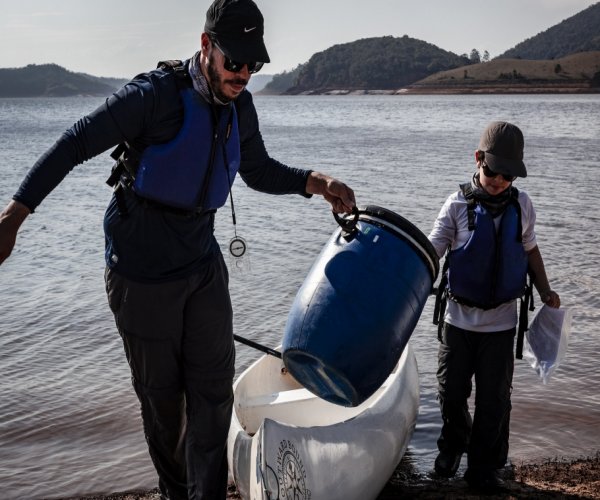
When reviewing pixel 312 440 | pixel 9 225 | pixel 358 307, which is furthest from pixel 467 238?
pixel 9 225

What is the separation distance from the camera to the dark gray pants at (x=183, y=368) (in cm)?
313

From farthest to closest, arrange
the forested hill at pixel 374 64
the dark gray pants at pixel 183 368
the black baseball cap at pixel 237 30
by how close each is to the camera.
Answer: the forested hill at pixel 374 64
the dark gray pants at pixel 183 368
the black baseball cap at pixel 237 30

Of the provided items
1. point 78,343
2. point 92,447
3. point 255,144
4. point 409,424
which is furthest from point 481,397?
point 78,343

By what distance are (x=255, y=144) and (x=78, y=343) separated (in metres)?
4.69

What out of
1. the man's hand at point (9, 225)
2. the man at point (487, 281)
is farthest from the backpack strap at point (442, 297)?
the man's hand at point (9, 225)

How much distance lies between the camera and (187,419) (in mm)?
3396

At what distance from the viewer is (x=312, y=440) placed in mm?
3654

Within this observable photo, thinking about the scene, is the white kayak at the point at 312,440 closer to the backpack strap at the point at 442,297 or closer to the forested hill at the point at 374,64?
the backpack strap at the point at 442,297

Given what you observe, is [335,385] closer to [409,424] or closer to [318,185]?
[318,185]

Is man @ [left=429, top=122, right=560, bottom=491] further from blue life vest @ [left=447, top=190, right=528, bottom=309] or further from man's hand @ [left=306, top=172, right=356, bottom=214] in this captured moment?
man's hand @ [left=306, top=172, right=356, bottom=214]

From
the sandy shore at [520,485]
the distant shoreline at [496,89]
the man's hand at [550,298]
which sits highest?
the distant shoreline at [496,89]

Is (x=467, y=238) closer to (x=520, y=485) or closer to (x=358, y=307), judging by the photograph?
(x=358, y=307)

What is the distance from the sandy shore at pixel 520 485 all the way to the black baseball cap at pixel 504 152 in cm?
179

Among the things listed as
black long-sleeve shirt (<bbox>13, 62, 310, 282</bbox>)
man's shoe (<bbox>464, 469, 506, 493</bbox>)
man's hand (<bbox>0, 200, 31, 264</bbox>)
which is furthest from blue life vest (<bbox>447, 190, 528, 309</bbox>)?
man's hand (<bbox>0, 200, 31, 264</bbox>)
